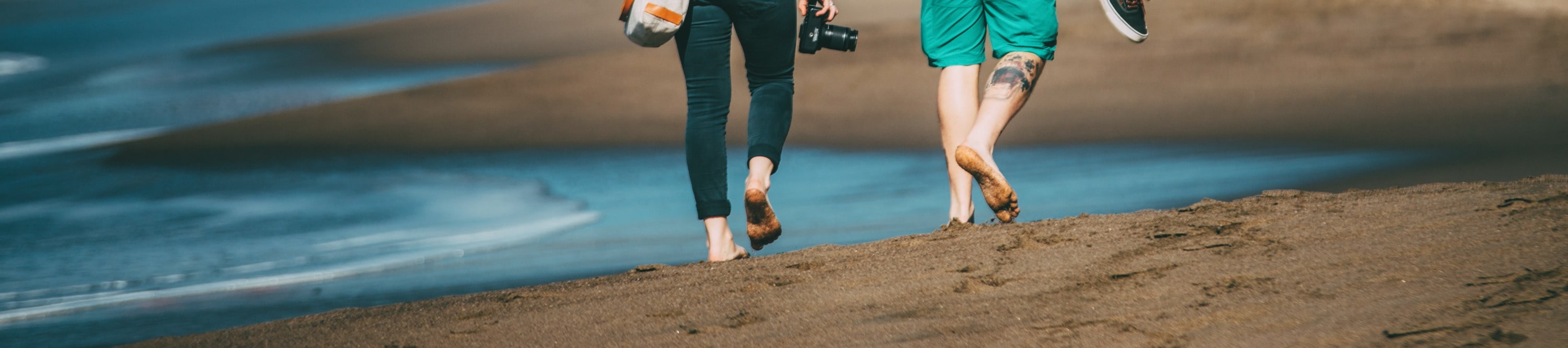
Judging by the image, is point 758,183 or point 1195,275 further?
point 758,183

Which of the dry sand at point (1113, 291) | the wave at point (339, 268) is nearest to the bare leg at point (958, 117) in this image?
the dry sand at point (1113, 291)

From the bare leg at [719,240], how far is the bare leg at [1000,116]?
0.68 meters

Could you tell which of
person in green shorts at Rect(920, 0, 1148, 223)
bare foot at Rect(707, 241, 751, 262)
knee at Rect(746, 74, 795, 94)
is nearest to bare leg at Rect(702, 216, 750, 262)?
bare foot at Rect(707, 241, 751, 262)

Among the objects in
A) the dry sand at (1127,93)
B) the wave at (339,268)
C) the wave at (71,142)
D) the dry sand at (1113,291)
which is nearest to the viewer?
the dry sand at (1113,291)

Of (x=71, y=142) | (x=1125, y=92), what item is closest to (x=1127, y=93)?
(x=1125, y=92)

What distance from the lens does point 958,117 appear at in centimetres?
312

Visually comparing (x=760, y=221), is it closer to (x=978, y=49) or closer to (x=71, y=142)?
(x=978, y=49)

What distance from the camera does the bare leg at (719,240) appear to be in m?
3.02

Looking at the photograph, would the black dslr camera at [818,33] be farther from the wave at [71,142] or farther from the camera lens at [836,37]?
the wave at [71,142]

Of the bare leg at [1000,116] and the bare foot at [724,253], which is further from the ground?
the bare leg at [1000,116]

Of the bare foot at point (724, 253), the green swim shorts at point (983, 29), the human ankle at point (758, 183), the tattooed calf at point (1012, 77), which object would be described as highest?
the green swim shorts at point (983, 29)

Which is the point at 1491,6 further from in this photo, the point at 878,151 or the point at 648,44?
the point at 648,44

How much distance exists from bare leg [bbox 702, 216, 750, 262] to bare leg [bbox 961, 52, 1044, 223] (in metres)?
0.68

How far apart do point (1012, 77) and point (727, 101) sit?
30.4 inches
